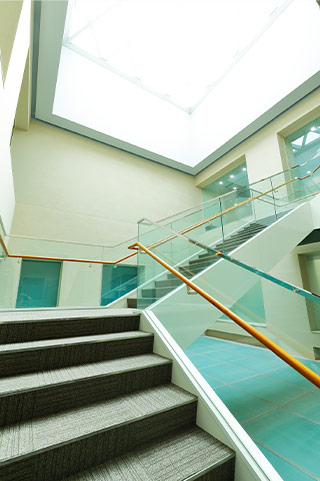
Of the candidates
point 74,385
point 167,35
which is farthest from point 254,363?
point 167,35

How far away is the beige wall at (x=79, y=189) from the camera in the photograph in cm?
666

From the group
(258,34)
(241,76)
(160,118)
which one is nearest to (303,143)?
(241,76)

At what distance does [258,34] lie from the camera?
7.33 meters

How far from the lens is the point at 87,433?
1209 mm

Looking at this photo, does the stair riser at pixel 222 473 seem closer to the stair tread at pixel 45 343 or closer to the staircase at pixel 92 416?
the staircase at pixel 92 416

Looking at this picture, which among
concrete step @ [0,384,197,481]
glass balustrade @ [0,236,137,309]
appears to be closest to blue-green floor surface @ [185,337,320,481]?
concrete step @ [0,384,197,481]

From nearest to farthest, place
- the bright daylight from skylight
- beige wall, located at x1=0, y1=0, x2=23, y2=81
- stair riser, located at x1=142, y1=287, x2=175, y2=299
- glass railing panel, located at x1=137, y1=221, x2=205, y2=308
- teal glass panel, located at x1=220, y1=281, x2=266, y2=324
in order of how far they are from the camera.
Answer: teal glass panel, located at x1=220, y1=281, x2=266, y2=324 < beige wall, located at x1=0, y1=0, x2=23, y2=81 < stair riser, located at x1=142, y1=287, x2=175, y2=299 < glass railing panel, located at x1=137, y1=221, x2=205, y2=308 < the bright daylight from skylight

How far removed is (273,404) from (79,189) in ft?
23.8

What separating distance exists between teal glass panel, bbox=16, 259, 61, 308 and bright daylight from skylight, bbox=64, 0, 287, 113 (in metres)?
7.72

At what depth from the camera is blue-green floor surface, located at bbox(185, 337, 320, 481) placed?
1915 mm

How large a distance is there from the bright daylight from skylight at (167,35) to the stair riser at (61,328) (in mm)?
8884

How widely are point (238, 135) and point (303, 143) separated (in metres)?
2.05

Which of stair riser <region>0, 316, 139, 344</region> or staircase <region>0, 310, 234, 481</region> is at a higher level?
stair riser <region>0, 316, 139, 344</region>

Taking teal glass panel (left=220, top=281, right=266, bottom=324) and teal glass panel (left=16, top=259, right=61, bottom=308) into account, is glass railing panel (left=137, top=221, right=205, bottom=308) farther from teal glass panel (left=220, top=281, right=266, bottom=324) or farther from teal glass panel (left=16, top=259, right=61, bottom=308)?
teal glass panel (left=16, top=259, right=61, bottom=308)
